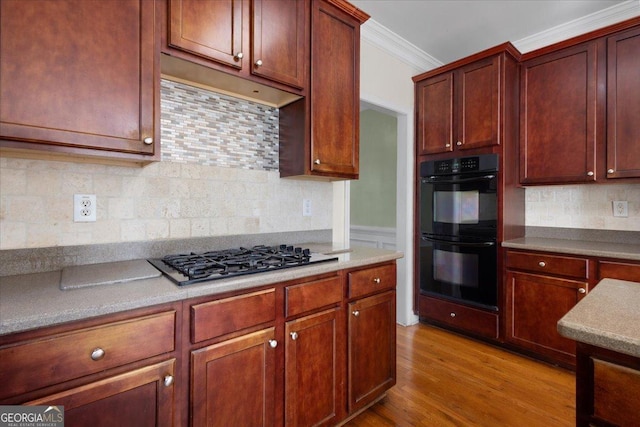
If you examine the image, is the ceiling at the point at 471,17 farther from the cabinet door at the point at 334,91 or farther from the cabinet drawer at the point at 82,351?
the cabinet drawer at the point at 82,351

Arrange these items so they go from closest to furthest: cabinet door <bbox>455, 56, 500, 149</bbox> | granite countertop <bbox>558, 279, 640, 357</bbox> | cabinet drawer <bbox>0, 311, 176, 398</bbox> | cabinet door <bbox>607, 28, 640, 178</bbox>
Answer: granite countertop <bbox>558, 279, 640, 357</bbox>, cabinet drawer <bbox>0, 311, 176, 398</bbox>, cabinet door <bbox>607, 28, 640, 178</bbox>, cabinet door <bbox>455, 56, 500, 149</bbox>

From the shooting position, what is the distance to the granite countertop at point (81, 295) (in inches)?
34.5

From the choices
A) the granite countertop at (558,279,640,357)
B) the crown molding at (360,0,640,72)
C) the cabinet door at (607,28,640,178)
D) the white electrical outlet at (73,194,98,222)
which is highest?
the crown molding at (360,0,640,72)

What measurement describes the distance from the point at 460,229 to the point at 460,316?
2.57 feet

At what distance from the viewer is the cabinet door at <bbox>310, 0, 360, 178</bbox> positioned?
1.92m

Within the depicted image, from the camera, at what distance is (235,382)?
126 centimetres

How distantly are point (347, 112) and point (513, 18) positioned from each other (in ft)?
5.91

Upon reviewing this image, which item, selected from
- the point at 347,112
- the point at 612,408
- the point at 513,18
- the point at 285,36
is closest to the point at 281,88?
the point at 285,36

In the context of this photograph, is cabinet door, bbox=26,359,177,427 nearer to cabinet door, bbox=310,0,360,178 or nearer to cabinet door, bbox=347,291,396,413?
cabinet door, bbox=347,291,396,413

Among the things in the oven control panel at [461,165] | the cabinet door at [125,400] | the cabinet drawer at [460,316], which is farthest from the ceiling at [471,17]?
the cabinet door at [125,400]

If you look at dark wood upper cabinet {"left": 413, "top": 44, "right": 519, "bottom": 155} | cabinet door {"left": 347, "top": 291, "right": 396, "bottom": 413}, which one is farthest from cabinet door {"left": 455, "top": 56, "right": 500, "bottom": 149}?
cabinet door {"left": 347, "top": 291, "right": 396, "bottom": 413}

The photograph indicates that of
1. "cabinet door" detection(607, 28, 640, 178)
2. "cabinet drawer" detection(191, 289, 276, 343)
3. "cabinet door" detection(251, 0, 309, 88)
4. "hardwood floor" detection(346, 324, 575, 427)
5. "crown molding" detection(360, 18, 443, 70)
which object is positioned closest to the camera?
"cabinet drawer" detection(191, 289, 276, 343)

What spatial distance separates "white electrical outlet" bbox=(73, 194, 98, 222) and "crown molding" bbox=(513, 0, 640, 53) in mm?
3668

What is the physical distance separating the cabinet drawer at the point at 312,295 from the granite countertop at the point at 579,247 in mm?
1736
